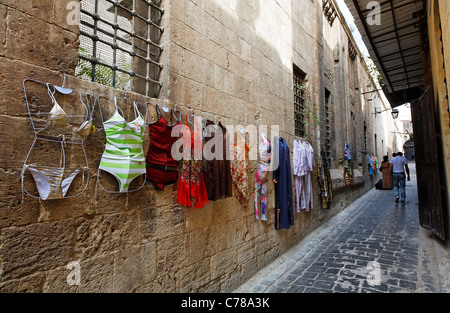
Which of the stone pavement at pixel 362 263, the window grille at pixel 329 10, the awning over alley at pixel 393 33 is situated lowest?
the stone pavement at pixel 362 263

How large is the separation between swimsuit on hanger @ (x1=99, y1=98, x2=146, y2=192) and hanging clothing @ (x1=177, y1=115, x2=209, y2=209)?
0.57 m

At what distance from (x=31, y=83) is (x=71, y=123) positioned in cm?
35

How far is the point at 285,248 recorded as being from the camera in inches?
188

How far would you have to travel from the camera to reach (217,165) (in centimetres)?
313

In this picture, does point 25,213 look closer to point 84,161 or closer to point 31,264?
point 31,264

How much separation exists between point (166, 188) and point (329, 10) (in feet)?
27.8

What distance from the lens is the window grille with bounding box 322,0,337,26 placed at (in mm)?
8133

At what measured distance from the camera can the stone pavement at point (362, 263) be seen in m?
3.33

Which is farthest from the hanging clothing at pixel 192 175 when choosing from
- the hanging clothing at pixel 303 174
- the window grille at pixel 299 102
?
the window grille at pixel 299 102

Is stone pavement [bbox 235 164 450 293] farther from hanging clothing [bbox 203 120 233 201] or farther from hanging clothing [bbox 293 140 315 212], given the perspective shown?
hanging clothing [bbox 203 120 233 201]

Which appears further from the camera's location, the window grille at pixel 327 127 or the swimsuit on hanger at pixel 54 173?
the window grille at pixel 327 127

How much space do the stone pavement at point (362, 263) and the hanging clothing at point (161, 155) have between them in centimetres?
194

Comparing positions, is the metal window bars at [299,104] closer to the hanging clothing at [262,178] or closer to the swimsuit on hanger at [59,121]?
the hanging clothing at [262,178]

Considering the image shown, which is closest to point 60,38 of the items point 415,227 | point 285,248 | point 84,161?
point 84,161
